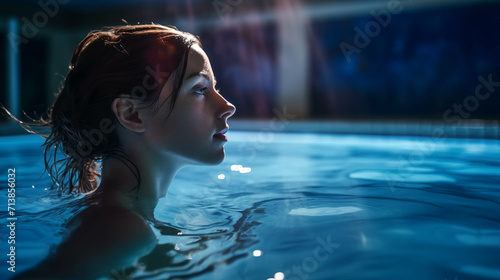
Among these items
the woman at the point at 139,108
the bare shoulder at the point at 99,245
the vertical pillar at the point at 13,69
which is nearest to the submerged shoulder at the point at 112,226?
the bare shoulder at the point at 99,245

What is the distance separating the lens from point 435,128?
784cm

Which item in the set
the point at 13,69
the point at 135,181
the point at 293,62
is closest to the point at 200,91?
the point at 135,181

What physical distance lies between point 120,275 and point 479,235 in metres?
1.43

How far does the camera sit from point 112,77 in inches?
67.9

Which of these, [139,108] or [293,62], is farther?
[293,62]

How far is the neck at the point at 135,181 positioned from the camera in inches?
70.7

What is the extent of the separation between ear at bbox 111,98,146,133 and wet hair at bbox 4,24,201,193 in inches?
1.1

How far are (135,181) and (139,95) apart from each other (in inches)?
13.6

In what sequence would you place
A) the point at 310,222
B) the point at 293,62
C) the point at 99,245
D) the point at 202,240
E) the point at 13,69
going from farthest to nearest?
the point at 13,69 < the point at 293,62 < the point at 310,222 < the point at 202,240 < the point at 99,245

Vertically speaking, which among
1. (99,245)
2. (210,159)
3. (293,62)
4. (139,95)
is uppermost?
(293,62)

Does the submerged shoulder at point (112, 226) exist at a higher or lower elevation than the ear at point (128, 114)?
lower

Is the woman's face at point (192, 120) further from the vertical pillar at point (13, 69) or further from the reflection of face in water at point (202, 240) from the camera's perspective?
the vertical pillar at point (13, 69)

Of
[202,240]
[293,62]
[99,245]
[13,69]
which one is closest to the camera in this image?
[99,245]

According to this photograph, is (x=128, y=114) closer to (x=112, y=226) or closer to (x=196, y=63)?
(x=196, y=63)
